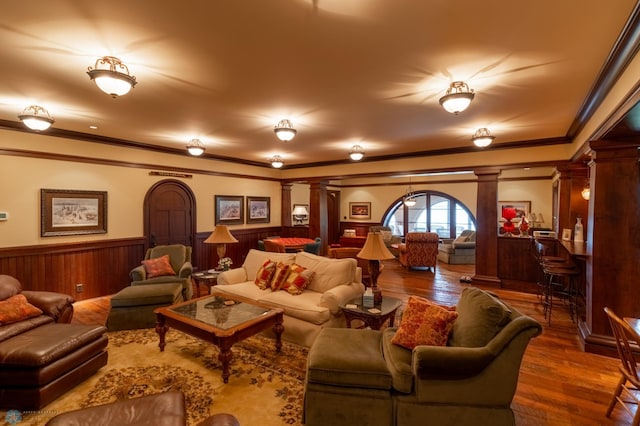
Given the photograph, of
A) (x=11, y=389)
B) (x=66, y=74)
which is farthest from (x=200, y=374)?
(x=66, y=74)

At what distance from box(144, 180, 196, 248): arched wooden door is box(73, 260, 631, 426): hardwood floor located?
150 cm

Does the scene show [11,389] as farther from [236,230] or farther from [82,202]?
[236,230]

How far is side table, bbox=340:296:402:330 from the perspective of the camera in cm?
293

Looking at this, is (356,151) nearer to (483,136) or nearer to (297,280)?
(483,136)

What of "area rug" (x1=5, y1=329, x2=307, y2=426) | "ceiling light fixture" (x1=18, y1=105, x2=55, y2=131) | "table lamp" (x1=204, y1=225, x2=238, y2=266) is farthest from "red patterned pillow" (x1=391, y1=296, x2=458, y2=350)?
"ceiling light fixture" (x1=18, y1=105, x2=55, y2=131)

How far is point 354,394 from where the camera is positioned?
6.60 ft

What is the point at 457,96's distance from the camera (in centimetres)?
280

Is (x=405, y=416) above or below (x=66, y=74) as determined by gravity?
below

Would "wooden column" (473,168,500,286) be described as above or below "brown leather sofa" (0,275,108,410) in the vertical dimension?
above

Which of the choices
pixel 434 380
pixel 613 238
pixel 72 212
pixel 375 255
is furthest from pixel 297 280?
pixel 72 212

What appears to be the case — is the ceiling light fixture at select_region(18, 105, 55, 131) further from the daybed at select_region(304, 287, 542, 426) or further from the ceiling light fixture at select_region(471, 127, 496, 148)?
the ceiling light fixture at select_region(471, 127, 496, 148)

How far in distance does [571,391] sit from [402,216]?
8911 mm

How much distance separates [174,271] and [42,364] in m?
2.72

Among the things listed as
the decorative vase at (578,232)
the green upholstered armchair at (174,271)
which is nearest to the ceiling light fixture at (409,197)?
the decorative vase at (578,232)
